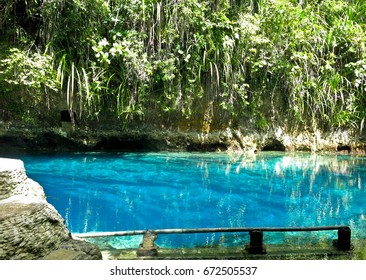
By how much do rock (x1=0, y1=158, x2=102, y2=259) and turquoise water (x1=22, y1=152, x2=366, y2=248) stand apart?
0.73m

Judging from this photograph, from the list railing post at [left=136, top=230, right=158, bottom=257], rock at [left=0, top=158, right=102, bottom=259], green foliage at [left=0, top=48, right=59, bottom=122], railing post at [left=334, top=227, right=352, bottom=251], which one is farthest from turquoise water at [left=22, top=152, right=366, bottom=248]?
green foliage at [left=0, top=48, right=59, bottom=122]

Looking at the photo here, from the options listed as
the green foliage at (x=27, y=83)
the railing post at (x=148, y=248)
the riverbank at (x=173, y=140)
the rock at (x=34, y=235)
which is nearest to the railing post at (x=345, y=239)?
the railing post at (x=148, y=248)

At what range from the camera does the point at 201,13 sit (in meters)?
7.32

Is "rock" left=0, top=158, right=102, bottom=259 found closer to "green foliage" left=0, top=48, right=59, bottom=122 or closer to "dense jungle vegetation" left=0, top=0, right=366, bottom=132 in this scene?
"green foliage" left=0, top=48, right=59, bottom=122

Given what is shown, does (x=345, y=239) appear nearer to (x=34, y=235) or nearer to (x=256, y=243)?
(x=256, y=243)

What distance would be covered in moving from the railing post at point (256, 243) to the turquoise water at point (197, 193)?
0.44 m

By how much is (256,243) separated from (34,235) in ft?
4.74

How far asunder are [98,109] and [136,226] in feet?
15.6

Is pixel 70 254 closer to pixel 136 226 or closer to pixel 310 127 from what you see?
pixel 136 226

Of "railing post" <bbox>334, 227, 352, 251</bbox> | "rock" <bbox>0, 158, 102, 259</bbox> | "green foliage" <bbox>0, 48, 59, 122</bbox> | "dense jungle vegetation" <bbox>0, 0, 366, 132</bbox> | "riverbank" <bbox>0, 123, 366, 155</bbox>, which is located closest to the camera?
"rock" <bbox>0, 158, 102, 259</bbox>

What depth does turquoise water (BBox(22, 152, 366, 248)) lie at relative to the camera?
3467 millimetres

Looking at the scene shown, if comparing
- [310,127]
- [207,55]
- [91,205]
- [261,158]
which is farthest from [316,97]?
[91,205]
